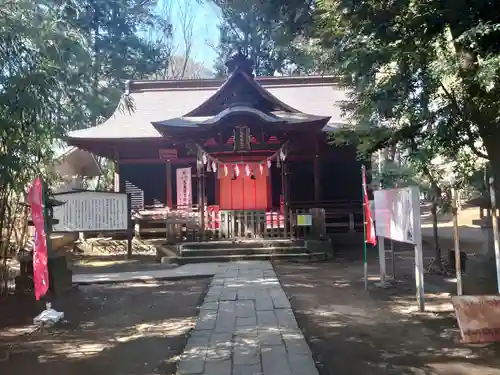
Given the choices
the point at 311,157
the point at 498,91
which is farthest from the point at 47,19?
the point at 311,157

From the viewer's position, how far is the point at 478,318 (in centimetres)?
458

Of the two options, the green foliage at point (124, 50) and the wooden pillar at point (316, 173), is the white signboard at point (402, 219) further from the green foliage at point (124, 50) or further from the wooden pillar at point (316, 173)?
the green foliage at point (124, 50)

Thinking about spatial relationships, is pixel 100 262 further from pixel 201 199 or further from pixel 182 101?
pixel 182 101

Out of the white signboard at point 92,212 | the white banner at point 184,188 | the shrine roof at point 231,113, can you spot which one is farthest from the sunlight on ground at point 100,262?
the shrine roof at point 231,113

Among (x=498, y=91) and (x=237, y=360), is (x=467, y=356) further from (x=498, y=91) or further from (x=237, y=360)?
(x=498, y=91)

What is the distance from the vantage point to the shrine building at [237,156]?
12266mm

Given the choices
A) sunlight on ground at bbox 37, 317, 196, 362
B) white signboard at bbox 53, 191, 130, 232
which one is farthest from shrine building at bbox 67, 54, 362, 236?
sunlight on ground at bbox 37, 317, 196, 362

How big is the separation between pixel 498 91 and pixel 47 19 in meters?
5.23

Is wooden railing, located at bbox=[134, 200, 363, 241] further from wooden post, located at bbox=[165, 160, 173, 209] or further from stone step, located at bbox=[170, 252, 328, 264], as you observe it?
wooden post, located at bbox=[165, 160, 173, 209]

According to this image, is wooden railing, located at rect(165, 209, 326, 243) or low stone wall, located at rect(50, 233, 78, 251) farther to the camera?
low stone wall, located at rect(50, 233, 78, 251)

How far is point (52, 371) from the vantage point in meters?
4.06

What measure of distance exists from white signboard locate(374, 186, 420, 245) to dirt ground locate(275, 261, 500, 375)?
95 cm

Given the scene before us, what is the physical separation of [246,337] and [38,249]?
9.71 ft

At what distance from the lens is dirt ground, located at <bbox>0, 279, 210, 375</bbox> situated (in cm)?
420
